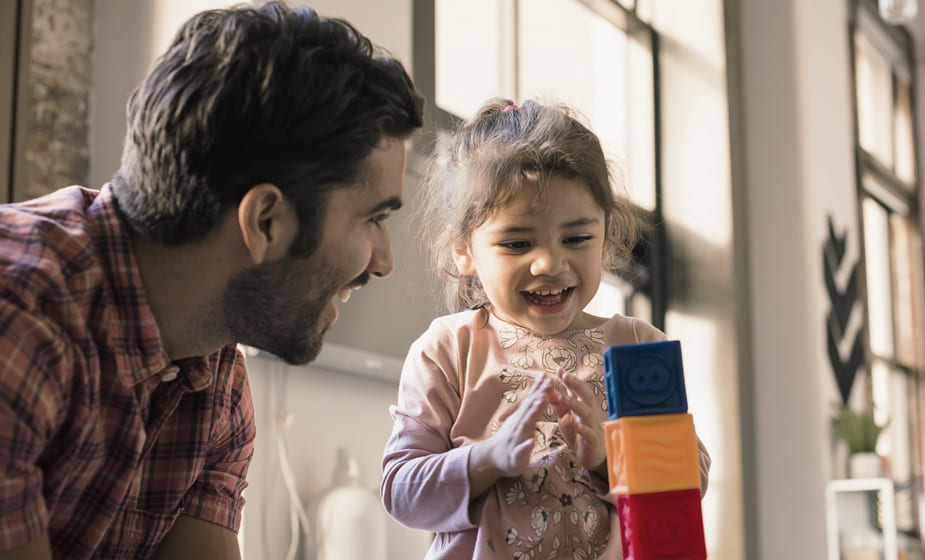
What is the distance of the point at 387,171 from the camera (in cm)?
134

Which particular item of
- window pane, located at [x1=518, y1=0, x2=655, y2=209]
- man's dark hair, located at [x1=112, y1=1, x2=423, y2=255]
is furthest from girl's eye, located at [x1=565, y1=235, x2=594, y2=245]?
window pane, located at [x1=518, y1=0, x2=655, y2=209]

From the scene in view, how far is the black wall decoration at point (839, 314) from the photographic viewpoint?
4926 mm

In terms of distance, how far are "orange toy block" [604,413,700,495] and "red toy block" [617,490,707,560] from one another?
1 cm

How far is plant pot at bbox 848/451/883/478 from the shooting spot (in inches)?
188

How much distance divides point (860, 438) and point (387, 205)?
400 cm

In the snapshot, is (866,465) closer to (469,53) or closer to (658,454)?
(469,53)

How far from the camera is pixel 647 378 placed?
1.18 metres

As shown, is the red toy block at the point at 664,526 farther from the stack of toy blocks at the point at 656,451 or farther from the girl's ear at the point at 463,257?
the girl's ear at the point at 463,257

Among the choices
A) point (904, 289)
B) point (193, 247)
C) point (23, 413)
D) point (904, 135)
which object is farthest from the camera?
point (904, 135)

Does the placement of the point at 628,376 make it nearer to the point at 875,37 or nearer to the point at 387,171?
the point at 387,171

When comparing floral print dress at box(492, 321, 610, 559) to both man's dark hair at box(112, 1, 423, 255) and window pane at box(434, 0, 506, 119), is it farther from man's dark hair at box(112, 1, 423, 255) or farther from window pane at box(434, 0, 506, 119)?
window pane at box(434, 0, 506, 119)

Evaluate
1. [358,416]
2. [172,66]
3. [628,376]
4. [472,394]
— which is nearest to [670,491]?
[628,376]

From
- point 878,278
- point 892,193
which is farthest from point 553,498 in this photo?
point 892,193

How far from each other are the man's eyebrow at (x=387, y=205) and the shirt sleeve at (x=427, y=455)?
0.33 m
